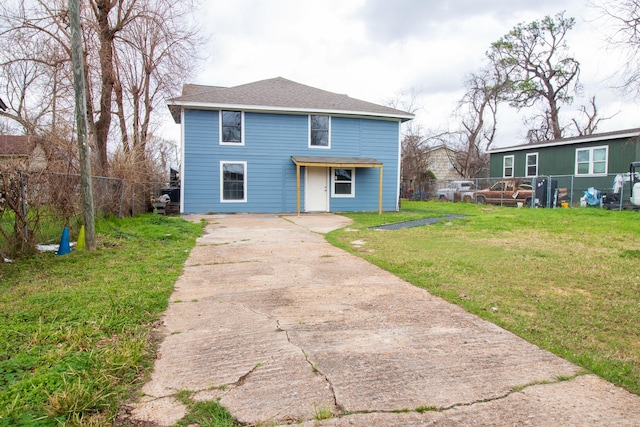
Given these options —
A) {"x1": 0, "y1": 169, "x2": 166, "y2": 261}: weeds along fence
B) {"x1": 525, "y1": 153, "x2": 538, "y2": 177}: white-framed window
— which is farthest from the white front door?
{"x1": 525, "y1": 153, "x2": 538, "y2": 177}: white-framed window

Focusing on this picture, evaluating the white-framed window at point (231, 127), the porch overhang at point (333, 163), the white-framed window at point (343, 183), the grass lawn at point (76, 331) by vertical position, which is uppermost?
the white-framed window at point (231, 127)

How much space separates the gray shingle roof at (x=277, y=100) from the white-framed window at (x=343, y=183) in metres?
2.64

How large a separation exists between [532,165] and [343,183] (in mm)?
13508

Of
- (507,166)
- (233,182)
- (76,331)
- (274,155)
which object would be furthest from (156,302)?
(507,166)

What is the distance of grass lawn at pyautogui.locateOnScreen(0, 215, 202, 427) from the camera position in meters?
2.06

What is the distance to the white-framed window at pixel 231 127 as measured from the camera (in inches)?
607

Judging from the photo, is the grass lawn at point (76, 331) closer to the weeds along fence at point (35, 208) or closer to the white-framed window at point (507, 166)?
the weeds along fence at point (35, 208)

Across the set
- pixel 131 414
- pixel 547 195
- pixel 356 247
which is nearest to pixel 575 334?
pixel 131 414

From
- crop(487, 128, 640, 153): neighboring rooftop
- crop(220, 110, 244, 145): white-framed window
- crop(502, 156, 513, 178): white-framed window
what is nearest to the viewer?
crop(220, 110, 244, 145): white-framed window

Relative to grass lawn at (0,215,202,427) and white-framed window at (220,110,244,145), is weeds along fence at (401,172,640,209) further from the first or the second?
grass lawn at (0,215,202,427)

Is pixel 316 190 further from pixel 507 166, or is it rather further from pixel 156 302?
pixel 507 166

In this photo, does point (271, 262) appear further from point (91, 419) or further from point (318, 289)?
point (91, 419)

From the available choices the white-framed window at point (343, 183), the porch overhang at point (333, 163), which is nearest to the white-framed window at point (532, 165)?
the porch overhang at point (333, 163)

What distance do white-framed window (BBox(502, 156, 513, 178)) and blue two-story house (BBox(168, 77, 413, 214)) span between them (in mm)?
11073
